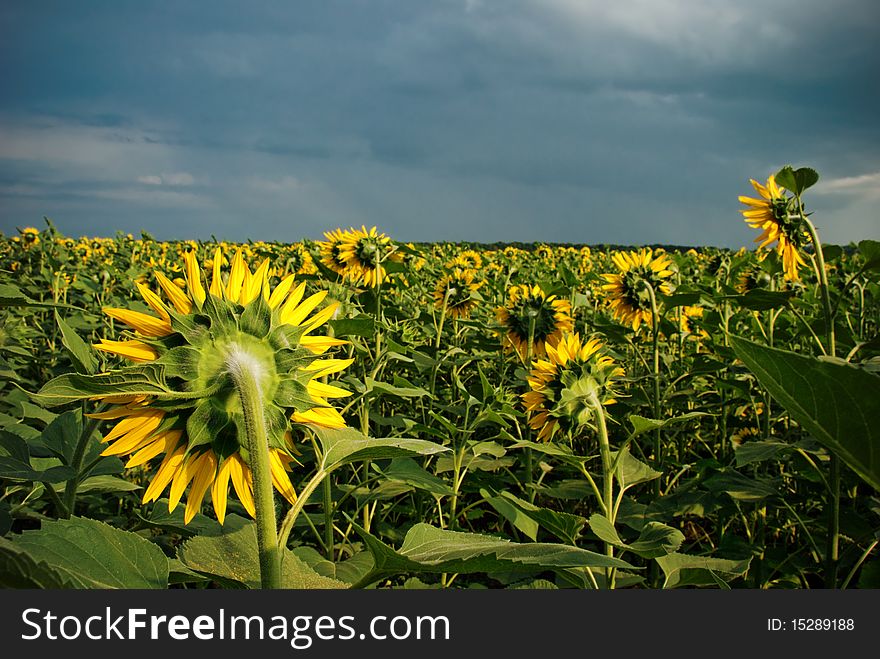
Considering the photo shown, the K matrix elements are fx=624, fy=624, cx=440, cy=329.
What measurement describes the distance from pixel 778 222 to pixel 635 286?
915 millimetres

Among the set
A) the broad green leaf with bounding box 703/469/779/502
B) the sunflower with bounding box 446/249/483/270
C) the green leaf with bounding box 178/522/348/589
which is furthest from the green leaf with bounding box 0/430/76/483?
the sunflower with bounding box 446/249/483/270

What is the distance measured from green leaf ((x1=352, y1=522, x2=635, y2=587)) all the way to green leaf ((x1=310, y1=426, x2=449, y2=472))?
11cm

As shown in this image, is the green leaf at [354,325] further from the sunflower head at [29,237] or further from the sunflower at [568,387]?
the sunflower head at [29,237]

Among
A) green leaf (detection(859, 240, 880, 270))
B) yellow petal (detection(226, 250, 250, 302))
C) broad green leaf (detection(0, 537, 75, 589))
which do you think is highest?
green leaf (detection(859, 240, 880, 270))

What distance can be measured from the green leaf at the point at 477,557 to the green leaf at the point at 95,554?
0.23 metres

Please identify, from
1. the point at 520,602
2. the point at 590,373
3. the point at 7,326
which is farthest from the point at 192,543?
the point at 7,326

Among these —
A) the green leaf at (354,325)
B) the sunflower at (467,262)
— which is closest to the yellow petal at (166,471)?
the green leaf at (354,325)

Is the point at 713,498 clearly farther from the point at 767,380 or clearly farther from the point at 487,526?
the point at 767,380

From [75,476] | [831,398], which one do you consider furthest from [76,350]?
[831,398]

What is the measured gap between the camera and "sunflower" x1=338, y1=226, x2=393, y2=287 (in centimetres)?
294

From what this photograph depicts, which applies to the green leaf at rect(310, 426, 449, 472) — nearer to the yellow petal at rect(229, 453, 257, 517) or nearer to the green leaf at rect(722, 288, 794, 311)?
the yellow petal at rect(229, 453, 257, 517)

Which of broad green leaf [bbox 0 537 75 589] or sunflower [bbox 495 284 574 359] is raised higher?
sunflower [bbox 495 284 574 359]

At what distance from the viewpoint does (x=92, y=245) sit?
9891 millimetres

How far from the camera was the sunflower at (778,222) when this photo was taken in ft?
7.07
